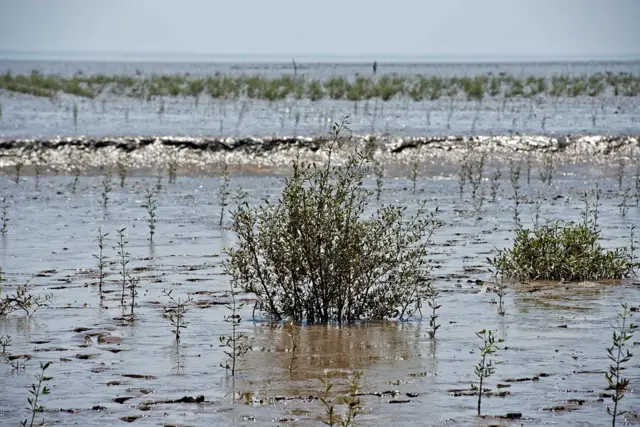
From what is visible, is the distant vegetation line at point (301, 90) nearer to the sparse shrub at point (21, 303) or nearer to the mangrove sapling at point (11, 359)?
the sparse shrub at point (21, 303)

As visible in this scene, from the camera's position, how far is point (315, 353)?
7.44 meters

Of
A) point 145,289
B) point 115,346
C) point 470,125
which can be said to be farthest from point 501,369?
point 470,125

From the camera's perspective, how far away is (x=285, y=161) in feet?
70.2

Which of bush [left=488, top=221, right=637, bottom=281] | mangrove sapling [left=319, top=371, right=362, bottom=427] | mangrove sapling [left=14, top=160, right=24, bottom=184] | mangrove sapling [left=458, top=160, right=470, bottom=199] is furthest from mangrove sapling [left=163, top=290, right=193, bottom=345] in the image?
mangrove sapling [left=14, top=160, right=24, bottom=184]

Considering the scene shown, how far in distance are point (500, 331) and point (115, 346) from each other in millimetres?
2799

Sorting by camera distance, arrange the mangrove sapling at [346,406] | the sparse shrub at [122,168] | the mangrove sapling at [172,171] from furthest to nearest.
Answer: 1. the mangrove sapling at [172,171]
2. the sparse shrub at [122,168]
3. the mangrove sapling at [346,406]

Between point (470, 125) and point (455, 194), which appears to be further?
point (470, 125)

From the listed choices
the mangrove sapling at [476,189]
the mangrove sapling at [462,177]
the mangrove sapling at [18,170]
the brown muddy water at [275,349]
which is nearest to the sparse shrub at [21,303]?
the brown muddy water at [275,349]

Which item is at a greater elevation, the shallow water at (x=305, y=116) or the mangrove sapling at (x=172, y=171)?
the shallow water at (x=305, y=116)

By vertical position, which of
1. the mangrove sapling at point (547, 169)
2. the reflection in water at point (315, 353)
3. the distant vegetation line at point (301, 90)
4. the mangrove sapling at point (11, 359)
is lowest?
→ the mangrove sapling at point (11, 359)

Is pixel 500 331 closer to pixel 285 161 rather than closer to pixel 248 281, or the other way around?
pixel 248 281

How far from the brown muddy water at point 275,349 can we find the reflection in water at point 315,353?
0.6 inches

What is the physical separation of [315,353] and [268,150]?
1453 centimetres

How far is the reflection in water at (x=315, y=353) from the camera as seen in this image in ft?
22.0
